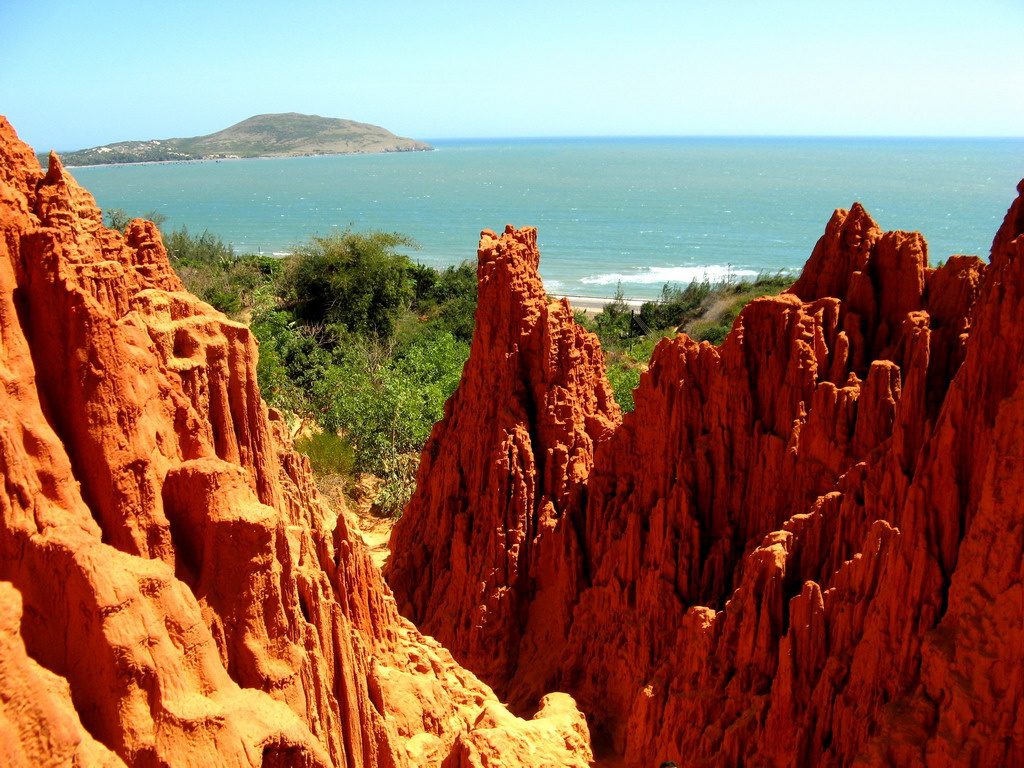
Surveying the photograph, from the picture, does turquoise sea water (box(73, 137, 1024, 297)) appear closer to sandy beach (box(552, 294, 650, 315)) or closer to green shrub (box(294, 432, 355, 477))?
sandy beach (box(552, 294, 650, 315))

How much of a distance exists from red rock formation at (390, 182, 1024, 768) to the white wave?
5803 centimetres

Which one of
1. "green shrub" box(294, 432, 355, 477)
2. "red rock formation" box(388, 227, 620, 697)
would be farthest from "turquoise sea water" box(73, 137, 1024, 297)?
"red rock formation" box(388, 227, 620, 697)

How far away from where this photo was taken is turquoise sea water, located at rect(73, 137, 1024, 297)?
80.8m

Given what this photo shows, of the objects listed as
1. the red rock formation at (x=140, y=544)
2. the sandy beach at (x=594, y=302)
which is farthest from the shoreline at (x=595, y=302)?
the red rock formation at (x=140, y=544)

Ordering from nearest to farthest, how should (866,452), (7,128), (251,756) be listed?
1. (251,756)
2. (7,128)
3. (866,452)

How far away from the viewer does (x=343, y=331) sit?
31.0m

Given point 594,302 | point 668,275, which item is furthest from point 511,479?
point 668,275

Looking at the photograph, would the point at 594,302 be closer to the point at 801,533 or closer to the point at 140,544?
the point at 801,533

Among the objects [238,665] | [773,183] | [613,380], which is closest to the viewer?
[238,665]

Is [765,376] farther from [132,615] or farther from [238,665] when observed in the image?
[132,615]

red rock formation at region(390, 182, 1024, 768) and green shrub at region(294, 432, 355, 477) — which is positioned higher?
red rock formation at region(390, 182, 1024, 768)

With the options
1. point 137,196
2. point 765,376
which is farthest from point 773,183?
point 765,376

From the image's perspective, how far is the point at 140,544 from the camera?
5195 mm

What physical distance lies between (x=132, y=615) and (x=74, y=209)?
326 centimetres
